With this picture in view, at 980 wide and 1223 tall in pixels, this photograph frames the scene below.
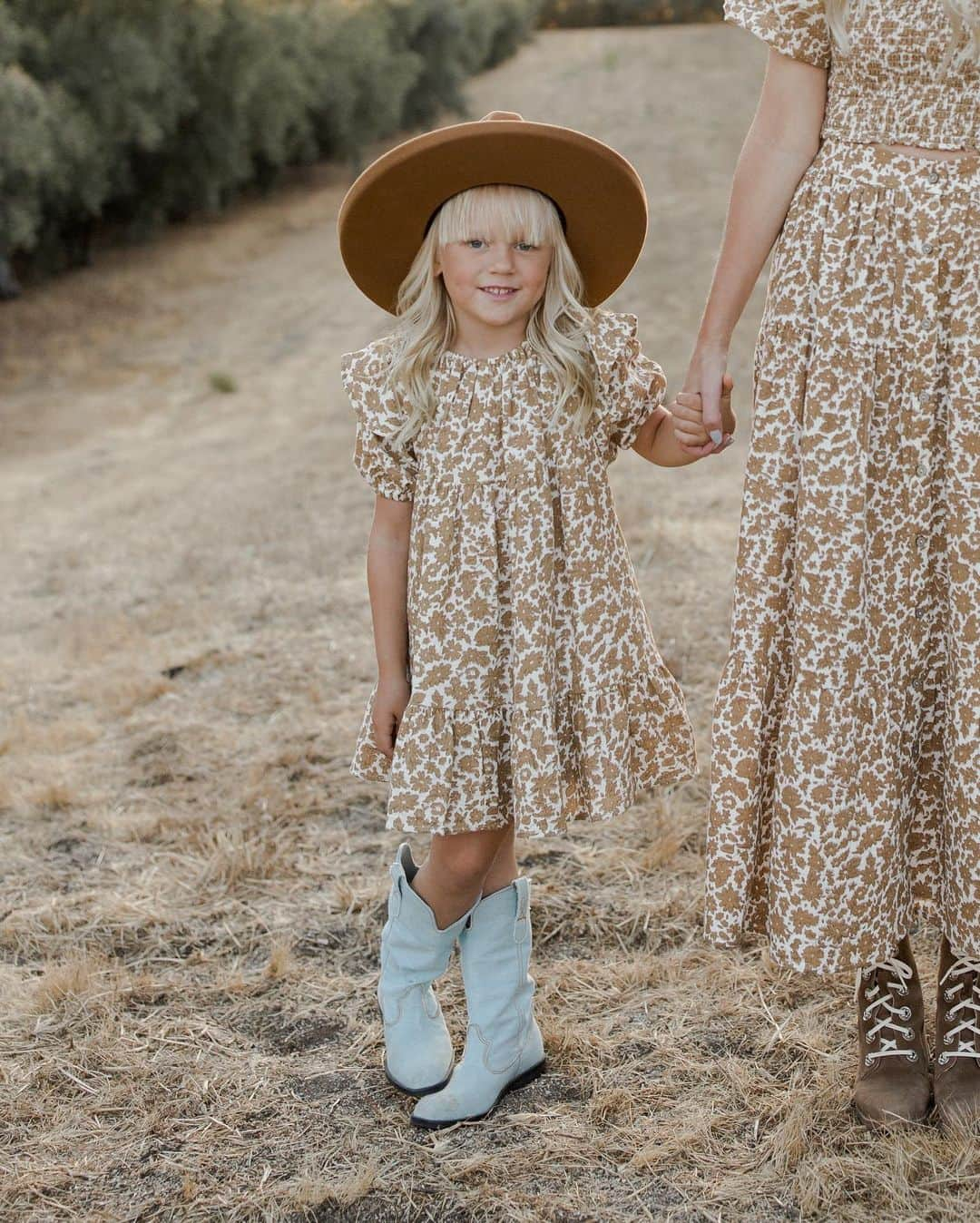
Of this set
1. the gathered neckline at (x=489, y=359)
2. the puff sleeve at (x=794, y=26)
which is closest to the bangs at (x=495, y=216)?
the gathered neckline at (x=489, y=359)

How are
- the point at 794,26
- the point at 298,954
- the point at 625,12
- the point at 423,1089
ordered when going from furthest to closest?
1. the point at 625,12
2. the point at 298,954
3. the point at 423,1089
4. the point at 794,26

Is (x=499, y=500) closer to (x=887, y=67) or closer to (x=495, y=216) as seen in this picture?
(x=495, y=216)

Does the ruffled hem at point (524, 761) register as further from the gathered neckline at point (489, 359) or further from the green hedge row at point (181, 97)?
the green hedge row at point (181, 97)

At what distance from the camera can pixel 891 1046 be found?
2.00 m

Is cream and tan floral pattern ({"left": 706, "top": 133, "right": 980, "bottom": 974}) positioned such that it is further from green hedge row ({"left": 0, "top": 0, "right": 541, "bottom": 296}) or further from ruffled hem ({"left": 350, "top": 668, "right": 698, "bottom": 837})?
green hedge row ({"left": 0, "top": 0, "right": 541, "bottom": 296})

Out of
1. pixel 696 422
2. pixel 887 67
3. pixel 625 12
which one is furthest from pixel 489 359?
pixel 625 12

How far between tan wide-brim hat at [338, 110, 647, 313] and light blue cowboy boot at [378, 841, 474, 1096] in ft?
3.07

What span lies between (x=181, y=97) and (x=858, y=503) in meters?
11.8

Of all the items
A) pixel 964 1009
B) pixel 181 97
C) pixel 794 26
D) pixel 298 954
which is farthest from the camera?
pixel 181 97

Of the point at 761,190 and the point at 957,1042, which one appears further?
the point at 957,1042

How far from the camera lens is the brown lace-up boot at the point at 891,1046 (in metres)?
1.96

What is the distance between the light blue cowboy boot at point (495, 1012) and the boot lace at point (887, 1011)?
0.52m

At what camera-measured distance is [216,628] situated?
446cm

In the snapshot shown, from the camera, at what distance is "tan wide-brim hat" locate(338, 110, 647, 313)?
1845 mm
